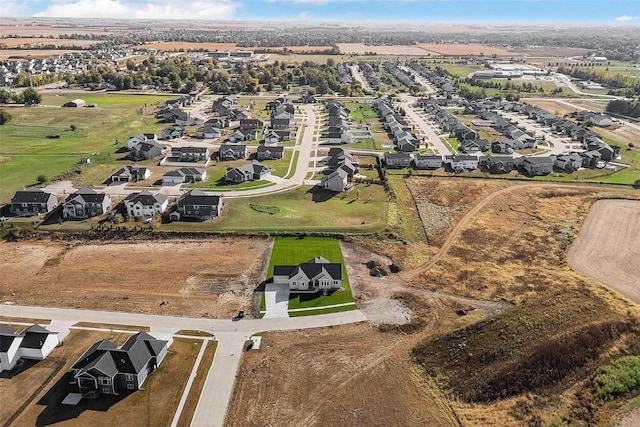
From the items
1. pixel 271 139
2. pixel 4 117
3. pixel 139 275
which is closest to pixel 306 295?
pixel 139 275

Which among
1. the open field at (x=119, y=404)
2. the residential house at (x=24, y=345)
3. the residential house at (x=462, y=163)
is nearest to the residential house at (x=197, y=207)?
the residential house at (x=24, y=345)

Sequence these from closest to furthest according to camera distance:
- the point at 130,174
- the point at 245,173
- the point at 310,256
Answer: the point at 310,256 → the point at 130,174 → the point at 245,173

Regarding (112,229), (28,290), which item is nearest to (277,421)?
(28,290)

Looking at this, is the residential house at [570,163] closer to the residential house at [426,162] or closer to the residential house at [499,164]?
the residential house at [499,164]

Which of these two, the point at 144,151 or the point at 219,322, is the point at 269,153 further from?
the point at 219,322

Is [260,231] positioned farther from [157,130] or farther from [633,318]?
[157,130]

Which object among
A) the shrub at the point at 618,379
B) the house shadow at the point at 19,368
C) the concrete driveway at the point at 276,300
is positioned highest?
the shrub at the point at 618,379
